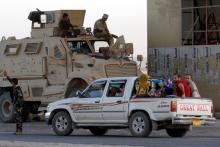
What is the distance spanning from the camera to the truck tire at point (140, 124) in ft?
68.1

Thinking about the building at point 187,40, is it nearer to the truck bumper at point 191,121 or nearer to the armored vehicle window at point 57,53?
the armored vehicle window at point 57,53

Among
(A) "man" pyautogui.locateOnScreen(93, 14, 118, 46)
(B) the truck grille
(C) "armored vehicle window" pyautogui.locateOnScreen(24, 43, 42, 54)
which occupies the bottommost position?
(B) the truck grille

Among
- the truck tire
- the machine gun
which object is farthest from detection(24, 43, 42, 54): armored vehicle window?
the truck tire

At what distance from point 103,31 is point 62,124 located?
7.81 metres

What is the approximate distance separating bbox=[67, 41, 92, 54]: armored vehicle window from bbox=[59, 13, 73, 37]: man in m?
0.61

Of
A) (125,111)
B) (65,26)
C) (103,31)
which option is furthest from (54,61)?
(125,111)

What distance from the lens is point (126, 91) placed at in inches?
846

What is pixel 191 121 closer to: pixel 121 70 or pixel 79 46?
pixel 121 70

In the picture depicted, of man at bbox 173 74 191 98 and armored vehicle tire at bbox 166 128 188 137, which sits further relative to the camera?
man at bbox 173 74 191 98

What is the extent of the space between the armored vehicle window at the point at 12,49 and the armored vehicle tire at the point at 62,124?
26.9 feet

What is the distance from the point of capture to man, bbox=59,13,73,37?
29719 mm

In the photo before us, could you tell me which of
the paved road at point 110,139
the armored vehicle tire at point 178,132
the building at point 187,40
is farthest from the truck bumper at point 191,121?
the building at point 187,40

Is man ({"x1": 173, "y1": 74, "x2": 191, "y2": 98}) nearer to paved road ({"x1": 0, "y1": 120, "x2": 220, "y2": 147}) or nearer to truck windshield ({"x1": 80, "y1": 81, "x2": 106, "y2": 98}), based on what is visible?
paved road ({"x1": 0, "y1": 120, "x2": 220, "y2": 147})

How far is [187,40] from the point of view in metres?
33.6
